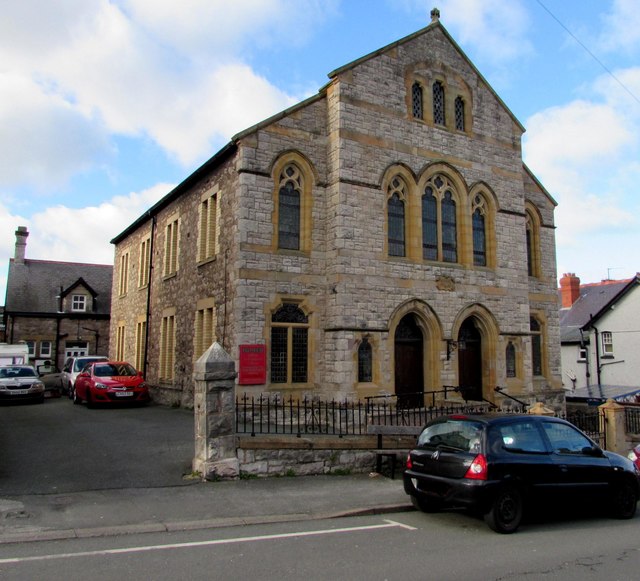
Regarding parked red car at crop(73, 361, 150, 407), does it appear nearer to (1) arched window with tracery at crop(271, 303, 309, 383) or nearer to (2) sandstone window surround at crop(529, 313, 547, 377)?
(1) arched window with tracery at crop(271, 303, 309, 383)

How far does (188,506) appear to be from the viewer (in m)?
8.56

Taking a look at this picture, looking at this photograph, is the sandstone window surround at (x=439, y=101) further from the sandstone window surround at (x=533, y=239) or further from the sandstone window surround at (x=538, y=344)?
the sandstone window surround at (x=538, y=344)

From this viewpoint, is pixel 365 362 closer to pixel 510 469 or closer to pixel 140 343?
pixel 510 469

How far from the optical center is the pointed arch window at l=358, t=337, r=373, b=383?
16656mm

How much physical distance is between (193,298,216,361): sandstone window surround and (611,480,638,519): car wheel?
11.8 metres

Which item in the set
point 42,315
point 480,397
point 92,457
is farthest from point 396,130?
point 42,315

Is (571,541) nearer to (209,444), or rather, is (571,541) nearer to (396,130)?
(209,444)

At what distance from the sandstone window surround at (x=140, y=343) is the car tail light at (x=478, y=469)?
1962 centimetres

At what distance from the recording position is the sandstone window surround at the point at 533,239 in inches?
875

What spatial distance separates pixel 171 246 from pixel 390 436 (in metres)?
13.9

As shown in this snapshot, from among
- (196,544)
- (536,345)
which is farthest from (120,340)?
(196,544)

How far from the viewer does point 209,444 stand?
10.0 m

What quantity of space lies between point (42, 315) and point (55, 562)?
1364 inches

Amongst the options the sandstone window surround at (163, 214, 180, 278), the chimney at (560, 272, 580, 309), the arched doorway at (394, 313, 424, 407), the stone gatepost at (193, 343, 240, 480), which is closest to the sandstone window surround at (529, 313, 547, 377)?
the arched doorway at (394, 313, 424, 407)
